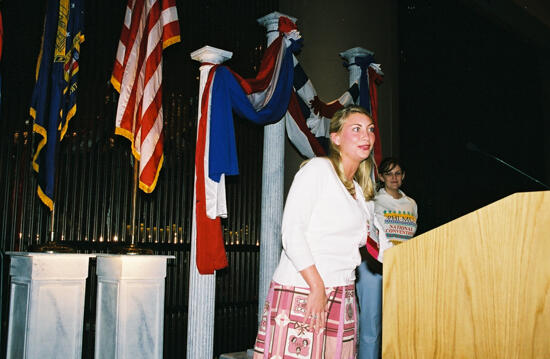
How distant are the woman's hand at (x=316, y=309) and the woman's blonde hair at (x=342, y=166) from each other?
0.43m

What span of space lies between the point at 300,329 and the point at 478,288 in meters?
0.73

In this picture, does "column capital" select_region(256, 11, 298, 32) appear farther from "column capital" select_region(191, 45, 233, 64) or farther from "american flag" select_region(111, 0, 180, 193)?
"american flag" select_region(111, 0, 180, 193)

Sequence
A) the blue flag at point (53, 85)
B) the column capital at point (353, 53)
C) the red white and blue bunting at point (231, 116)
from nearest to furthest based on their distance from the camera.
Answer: the blue flag at point (53, 85) < the red white and blue bunting at point (231, 116) < the column capital at point (353, 53)

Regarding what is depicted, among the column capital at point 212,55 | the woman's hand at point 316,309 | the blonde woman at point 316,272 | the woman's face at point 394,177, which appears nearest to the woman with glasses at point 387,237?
the woman's face at point 394,177

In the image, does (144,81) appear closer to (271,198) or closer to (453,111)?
(271,198)

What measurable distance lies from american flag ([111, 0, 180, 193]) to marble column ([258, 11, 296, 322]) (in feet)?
3.06

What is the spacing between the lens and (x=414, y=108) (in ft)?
19.1

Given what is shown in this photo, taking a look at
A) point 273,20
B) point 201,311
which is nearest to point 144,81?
point 273,20

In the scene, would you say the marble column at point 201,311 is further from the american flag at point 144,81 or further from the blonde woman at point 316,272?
the blonde woman at point 316,272

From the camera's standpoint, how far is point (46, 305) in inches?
113

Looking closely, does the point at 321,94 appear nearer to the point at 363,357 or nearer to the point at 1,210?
the point at 363,357

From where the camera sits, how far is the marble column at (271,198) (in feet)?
13.7

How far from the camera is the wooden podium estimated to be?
3.20 feet

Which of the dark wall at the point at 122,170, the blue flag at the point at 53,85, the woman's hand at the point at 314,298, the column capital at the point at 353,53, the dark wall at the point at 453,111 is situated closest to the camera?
the woman's hand at the point at 314,298
